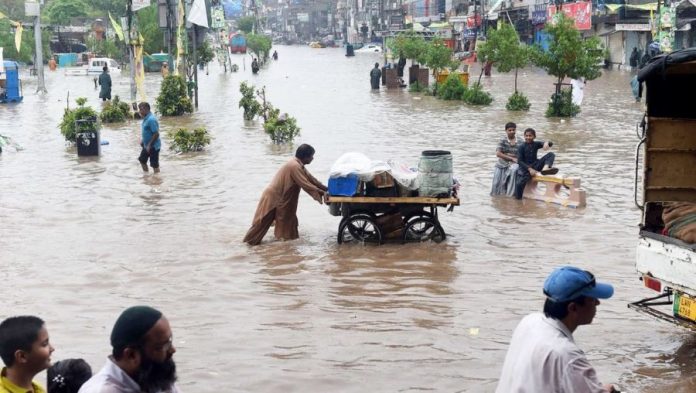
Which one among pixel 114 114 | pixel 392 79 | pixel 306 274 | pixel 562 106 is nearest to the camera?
pixel 306 274

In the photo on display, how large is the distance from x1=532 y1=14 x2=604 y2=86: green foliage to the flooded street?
6450 mm

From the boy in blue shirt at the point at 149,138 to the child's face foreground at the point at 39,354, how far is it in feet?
42.0

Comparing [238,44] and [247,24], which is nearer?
[238,44]

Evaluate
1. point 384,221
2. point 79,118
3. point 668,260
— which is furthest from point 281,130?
point 668,260

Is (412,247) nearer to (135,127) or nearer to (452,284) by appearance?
(452,284)

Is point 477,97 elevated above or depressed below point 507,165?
below

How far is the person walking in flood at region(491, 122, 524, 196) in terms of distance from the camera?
49.4 feet

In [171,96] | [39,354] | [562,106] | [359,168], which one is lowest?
[562,106]

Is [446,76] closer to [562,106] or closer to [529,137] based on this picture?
[562,106]

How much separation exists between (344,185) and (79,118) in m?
11.7

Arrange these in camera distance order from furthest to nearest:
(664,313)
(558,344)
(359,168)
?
1. (359,168)
2. (664,313)
3. (558,344)

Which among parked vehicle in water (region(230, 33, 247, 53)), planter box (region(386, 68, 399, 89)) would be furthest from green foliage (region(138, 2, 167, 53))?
parked vehicle in water (region(230, 33, 247, 53))

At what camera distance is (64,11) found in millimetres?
108812

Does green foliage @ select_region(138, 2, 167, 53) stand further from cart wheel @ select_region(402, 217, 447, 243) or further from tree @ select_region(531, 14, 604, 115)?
cart wheel @ select_region(402, 217, 447, 243)
